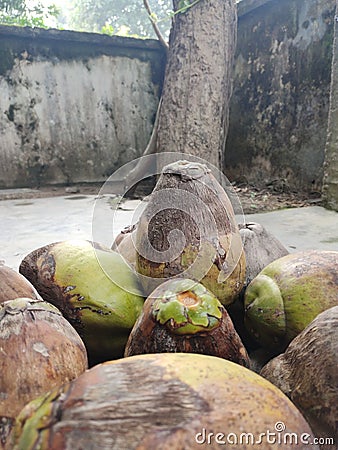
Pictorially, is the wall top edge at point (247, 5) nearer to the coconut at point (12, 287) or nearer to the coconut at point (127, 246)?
the coconut at point (127, 246)

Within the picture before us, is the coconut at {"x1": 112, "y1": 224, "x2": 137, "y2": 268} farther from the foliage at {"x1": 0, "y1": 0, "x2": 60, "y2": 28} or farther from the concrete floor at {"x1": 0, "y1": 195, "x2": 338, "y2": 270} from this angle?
the foliage at {"x1": 0, "y1": 0, "x2": 60, "y2": 28}

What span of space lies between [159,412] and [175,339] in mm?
279

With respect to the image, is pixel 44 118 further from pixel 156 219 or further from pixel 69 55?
pixel 156 219

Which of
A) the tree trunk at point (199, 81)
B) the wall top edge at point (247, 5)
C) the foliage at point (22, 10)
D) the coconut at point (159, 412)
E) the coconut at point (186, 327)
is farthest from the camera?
the foliage at point (22, 10)

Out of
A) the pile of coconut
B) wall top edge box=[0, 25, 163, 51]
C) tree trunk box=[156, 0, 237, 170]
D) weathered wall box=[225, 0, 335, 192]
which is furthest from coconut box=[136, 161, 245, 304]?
wall top edge box=[0, 25, 163, 51]

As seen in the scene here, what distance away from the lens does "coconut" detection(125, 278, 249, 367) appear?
2.41ft

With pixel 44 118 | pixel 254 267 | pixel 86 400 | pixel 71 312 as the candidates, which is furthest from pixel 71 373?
pixel 44 118

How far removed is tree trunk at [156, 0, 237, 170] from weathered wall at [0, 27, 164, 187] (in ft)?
4.96

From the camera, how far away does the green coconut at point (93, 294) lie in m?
0.96

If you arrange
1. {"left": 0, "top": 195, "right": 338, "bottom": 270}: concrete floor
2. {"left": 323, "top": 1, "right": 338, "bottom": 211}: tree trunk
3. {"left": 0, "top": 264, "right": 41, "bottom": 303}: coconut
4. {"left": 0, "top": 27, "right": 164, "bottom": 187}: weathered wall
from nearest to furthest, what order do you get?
{"left": 0, "top": 264, "right": 41, "bottom": 303}: coconut, {"left": 0, "top": 195, "right": 338, "bottom": 270}: concrete floor, {"left": 323, "top": 1, "right": 338, "bottom": 211}: tree trunk, {"left": 0, "top": 27, "right": 164, "bottom": 187}: weathered wall

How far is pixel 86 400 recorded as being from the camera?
1.51ft

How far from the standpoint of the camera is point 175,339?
2.41 feet

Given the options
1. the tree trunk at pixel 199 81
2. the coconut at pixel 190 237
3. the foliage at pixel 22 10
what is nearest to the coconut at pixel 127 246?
the coconut at pixel 190 237

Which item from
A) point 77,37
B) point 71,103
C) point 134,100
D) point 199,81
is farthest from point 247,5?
point 71,103
